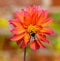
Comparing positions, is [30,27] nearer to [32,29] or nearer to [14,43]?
[32,29]

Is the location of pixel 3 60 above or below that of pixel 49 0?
below

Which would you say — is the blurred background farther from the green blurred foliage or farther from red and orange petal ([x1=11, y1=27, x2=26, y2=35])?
red and orange petal ([x1=11, y1=27, x2=26, y2=35])

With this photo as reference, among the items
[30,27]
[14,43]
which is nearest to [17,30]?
[30,27]

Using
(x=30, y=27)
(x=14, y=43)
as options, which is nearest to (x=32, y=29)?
(x=30, y=27)

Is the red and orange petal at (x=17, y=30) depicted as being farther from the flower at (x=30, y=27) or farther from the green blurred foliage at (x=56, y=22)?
the green blurred foliage at (x=56, y=22)

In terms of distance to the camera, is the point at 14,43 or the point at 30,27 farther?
the point at 14,43

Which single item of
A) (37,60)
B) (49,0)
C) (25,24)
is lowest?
(37,60)

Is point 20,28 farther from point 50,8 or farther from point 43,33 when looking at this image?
point 50,8

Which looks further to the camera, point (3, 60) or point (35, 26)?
point (3, 60)

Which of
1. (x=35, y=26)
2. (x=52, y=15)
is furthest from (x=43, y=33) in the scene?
(x=52, y=15)
